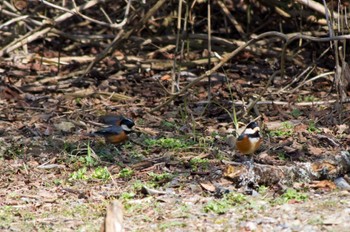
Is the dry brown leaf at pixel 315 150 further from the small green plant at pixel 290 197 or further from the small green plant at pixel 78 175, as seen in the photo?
the small green plant at pixel 78 175

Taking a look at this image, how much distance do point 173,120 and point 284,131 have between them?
1.20m

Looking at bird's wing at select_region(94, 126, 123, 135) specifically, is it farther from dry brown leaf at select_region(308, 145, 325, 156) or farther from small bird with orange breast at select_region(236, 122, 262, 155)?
dry brown leaf at select_region(308, 145, 325, 156)

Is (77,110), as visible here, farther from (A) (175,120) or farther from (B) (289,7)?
(B) (289,7)

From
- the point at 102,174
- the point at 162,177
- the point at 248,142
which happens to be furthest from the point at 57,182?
the point at 248,142

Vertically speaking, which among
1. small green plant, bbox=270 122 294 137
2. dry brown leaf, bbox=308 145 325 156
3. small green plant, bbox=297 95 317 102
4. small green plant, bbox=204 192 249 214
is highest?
small green plant, bbox=204 192 249 214

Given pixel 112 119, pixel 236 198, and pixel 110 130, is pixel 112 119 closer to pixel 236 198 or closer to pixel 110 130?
pixel 110 130

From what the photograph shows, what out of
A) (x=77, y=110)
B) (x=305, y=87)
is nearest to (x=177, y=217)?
(x=77, y=110)

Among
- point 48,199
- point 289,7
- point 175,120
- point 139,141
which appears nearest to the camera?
point 48,199

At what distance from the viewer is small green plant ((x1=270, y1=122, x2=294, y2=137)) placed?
762cm

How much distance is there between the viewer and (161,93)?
927 centimetres

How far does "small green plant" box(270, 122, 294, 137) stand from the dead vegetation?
0.01 metres

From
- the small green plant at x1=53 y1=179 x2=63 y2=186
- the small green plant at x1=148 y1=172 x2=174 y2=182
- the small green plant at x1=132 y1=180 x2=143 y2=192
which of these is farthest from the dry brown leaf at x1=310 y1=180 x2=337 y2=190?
the small green plant at x1=53 y1=179 x2=63 y2=186

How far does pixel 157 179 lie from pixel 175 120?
77.0 inches

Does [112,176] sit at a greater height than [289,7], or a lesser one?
lesser
